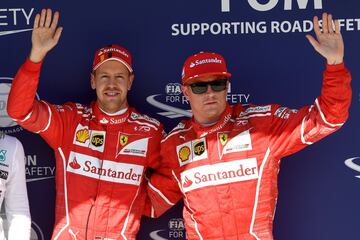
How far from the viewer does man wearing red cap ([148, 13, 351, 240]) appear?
3141 millimetres

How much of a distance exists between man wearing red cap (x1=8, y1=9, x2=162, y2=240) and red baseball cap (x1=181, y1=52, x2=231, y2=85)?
→ 1.31 ft

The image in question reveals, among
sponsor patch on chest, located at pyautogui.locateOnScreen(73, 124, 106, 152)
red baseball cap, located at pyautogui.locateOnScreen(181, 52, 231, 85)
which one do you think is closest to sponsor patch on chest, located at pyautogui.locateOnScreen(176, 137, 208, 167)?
red baseball cap, located at pyautogui.locateOnScreen(181, 52, 231, 85)

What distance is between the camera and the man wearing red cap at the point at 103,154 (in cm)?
337

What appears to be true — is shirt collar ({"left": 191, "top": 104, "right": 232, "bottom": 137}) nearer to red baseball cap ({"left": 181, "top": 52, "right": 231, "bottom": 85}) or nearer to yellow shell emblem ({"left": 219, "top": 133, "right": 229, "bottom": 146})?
yellow shell emblem ({"left": 219, "top": 133, "right": 229, "bottom": 146})

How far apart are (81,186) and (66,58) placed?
88 cm

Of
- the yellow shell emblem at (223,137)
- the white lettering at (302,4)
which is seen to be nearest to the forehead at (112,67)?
the yellow shell emblem at (223,137)

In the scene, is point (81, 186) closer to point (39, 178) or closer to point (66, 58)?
point (39, 178)

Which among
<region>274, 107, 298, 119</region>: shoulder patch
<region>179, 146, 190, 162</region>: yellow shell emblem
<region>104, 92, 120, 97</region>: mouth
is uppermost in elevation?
<region>104, 92, 120, 97</region>: mouth

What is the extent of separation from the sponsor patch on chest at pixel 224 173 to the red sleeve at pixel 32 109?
81 cm

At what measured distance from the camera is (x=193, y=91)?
10.6 ft

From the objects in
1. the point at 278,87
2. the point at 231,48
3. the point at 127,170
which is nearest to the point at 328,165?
the point at 278,87

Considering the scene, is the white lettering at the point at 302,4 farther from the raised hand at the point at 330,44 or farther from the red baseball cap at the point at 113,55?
the red baseball cap at the point at 113,55

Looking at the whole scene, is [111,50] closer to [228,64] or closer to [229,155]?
[228,64]

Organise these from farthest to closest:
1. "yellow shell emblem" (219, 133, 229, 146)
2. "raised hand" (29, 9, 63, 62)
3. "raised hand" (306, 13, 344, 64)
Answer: "yellow shell emblem" (219, 133, 229, 146)
"raised hand" (29, 9, 63, 62)
"raised hand" (306, 13, 344, 64)
